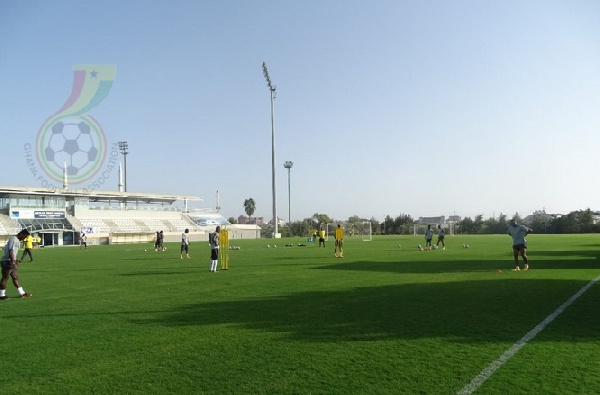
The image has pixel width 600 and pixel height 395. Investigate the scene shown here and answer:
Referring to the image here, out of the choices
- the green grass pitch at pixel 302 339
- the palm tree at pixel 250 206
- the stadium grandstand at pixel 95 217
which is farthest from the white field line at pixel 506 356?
the palm tree at pixel 250 206

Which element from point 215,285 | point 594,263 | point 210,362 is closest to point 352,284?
point 215,285

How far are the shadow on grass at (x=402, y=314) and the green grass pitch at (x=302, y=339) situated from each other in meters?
0.03

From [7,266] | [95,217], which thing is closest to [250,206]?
[95,217]

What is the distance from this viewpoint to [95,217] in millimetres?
76812

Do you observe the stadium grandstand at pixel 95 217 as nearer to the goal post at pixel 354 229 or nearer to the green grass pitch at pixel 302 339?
the goal post at pixel 354 229

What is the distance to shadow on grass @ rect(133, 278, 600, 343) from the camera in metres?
7.59

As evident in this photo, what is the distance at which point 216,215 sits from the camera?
10200 cm

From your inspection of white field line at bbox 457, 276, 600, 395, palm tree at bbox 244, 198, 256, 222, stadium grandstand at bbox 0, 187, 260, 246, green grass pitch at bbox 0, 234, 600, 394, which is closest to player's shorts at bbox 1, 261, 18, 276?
green grass pitch at bbox 0, 234, 600, 394

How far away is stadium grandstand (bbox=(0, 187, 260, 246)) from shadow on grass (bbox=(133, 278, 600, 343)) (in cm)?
6174

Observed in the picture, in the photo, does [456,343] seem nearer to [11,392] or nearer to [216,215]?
[11,392]

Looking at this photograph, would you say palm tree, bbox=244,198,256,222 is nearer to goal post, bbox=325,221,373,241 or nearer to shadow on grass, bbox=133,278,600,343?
goal post, bbox=325,221,373,241

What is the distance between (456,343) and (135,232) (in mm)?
74596

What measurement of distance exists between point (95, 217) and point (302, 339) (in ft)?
254

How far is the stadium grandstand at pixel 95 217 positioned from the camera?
67688 millimetres
